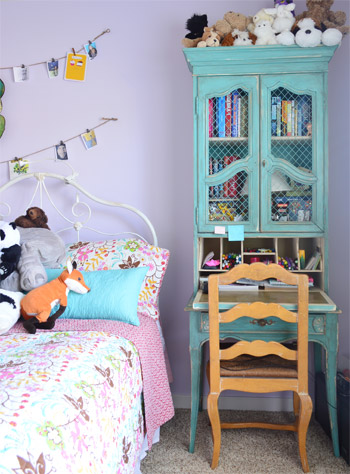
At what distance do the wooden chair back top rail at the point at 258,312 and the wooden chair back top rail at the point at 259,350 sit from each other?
12 cm

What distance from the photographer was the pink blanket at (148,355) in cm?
192

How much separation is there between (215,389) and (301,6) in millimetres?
2086

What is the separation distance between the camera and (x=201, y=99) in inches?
91.2

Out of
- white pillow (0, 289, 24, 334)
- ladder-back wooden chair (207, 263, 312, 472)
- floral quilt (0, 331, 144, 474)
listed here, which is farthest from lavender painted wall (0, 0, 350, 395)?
floral quilt (0, 331, 144, 474)

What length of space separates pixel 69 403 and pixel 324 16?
2.12m

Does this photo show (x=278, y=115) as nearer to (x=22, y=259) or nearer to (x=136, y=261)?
(x=136, y=261)

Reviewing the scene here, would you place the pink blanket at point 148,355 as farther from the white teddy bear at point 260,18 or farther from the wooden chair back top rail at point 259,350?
the white teddy bear at point 260,18

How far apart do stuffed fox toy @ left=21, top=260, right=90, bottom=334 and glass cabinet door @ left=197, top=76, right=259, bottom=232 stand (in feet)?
2.26

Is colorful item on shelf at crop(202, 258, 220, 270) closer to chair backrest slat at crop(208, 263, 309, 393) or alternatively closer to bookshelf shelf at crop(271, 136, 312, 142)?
chair backrest slat at crop(208, 263, 309, 393)

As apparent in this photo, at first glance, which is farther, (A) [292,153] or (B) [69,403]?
(A) [292,153]

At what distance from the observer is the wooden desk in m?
2.06

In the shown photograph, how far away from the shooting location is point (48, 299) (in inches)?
77.9

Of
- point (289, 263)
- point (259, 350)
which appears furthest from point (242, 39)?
point (259, 350)

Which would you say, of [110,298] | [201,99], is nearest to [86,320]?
[110,298]
